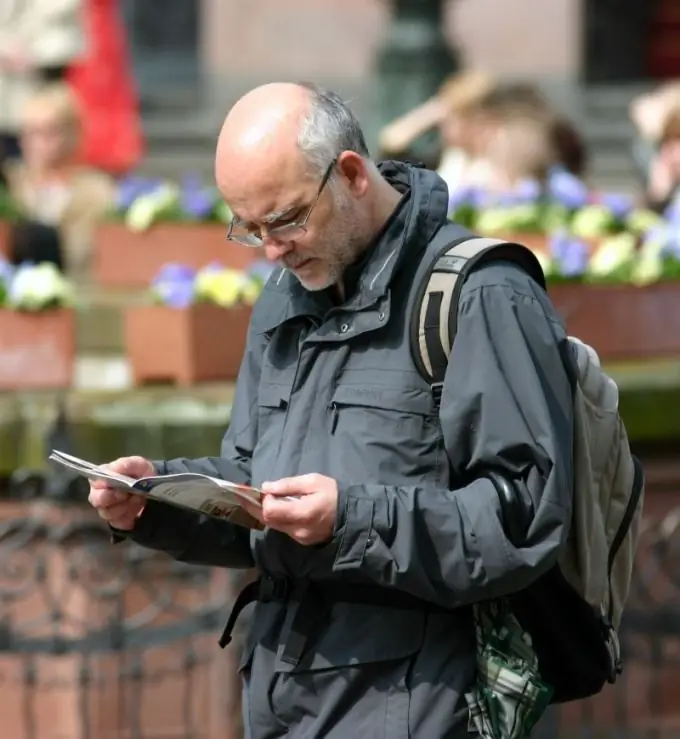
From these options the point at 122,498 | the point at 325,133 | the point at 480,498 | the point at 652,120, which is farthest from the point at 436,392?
the point at 652,120

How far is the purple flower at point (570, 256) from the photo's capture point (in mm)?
5805

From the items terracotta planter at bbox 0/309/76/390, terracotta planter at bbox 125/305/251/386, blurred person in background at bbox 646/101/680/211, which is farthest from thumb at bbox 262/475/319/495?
blurred person in background at bbox 646/101/680/211

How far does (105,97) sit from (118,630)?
561cm

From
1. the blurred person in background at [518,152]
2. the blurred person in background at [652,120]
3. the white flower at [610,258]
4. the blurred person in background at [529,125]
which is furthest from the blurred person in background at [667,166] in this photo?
the white flower at [610,258]

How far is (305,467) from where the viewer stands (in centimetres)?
319

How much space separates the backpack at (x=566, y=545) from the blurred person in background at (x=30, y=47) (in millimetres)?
6955

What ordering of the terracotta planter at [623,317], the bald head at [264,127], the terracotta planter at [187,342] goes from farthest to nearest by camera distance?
the terracotta planter at [623,317]
the terracotta planter at [187,342]
the bald head at [264,127]

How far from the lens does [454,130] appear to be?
809 centimetres

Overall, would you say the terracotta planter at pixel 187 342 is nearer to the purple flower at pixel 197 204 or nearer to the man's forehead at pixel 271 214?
the purple flower at pixel 197 204

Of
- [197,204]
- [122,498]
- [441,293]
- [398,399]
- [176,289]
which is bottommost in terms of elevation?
[197,204]

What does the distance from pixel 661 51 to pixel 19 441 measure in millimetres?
14270

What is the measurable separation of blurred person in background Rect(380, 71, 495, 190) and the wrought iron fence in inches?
98.9

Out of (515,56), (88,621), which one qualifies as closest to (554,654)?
(88,621)

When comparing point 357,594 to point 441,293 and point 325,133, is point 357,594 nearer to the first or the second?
point 441,293
